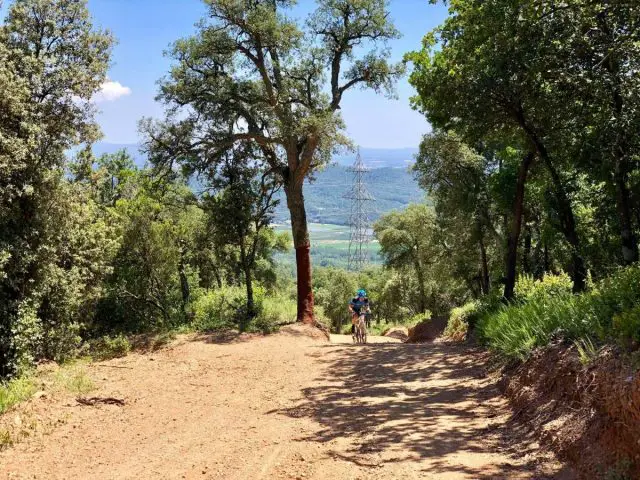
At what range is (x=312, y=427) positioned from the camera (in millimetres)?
6898

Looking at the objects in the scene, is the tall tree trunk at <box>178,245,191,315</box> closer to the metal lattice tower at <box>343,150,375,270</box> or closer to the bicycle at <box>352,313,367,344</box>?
the bicycle at <box>352,313,367,344</box>

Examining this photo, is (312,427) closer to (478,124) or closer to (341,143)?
(478,124)

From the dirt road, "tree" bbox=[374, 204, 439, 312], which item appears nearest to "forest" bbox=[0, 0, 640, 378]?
the dirt road

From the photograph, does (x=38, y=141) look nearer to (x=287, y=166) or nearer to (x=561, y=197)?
(x=287, y=166)

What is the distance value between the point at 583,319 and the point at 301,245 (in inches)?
470

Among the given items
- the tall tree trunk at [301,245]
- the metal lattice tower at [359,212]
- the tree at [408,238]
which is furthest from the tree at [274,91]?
the metal lattice tower at [359,212]

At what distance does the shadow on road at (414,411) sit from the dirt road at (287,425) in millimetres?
19

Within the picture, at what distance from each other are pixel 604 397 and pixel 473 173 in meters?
18.8

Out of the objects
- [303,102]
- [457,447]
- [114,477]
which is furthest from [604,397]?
[303,102]

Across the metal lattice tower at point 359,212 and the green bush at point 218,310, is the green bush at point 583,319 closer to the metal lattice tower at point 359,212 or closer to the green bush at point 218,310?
the green bush at point 218,310

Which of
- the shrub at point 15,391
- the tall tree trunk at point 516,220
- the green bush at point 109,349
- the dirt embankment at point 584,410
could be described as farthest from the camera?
the tall tree trunk at point 516,220

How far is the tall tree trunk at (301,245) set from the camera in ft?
58.0

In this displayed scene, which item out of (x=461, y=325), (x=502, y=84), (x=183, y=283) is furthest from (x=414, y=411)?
(x=183, y=283)

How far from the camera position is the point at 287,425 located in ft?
23.2
